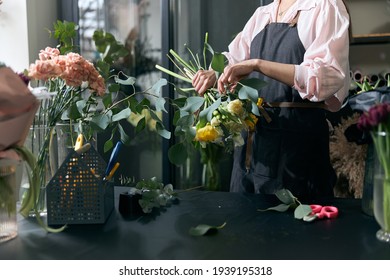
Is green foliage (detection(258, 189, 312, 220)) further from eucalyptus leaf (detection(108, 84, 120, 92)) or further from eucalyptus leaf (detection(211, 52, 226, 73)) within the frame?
eucalyptus leaf (detection(108, 84, 120, 92))

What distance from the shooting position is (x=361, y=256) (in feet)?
2.69

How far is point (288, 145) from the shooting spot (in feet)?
5.18

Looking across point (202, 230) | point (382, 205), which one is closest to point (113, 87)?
point (202, 230)

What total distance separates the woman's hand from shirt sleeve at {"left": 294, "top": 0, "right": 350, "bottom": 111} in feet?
0.55

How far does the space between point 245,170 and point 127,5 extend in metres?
1.92

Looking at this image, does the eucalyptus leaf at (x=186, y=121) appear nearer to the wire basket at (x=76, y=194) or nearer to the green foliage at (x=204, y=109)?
the green foliage at (x=204, y=109)

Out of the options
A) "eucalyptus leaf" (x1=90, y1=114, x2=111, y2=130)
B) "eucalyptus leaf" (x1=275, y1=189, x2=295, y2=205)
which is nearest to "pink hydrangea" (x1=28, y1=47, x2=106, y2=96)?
"eucalyptus leaf" (x1=90, y1=114, x2=111, y2=130)

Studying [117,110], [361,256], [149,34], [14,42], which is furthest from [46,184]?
[149,34]

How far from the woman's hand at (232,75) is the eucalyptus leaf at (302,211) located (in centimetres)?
39

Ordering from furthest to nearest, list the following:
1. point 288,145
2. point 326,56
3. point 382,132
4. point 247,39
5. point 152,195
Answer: point 247,39 → point 288,145 → point 326,56 → point 152,195 → point 382,132

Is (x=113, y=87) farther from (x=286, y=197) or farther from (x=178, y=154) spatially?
(x=286, y=197)

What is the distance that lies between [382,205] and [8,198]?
718 mm

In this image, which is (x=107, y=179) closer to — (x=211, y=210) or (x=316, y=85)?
(x=211, y=210)

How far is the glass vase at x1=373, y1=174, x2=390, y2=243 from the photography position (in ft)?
2.81
